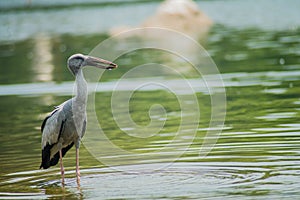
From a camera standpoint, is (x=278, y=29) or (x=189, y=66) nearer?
(x=189, y=66)

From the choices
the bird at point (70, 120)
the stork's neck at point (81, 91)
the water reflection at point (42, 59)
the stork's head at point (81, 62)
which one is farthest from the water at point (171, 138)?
the stork's head at point (81, 62)

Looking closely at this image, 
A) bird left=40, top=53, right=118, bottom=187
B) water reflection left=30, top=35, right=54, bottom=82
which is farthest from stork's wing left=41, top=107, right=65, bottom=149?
water reflection left=30, top=35, right=54, bottom=82

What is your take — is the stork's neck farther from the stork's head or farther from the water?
the water

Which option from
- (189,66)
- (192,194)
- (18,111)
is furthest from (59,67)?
(192,194)

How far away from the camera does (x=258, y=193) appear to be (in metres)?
10.7

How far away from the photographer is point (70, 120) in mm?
12477

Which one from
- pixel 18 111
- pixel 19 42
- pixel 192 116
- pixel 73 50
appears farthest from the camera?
pixel 19 42

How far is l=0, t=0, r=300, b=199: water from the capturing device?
11539 millimetres

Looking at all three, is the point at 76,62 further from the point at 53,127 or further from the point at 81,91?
the point at 53,127

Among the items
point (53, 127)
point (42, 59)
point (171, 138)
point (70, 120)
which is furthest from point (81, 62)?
point (42, 59)

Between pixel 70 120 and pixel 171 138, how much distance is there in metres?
3.29

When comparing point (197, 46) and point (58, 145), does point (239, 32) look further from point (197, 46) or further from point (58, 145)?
point (58, 145)

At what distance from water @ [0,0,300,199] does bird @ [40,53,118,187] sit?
1.47 ft

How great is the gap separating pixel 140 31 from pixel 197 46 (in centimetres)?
1331
